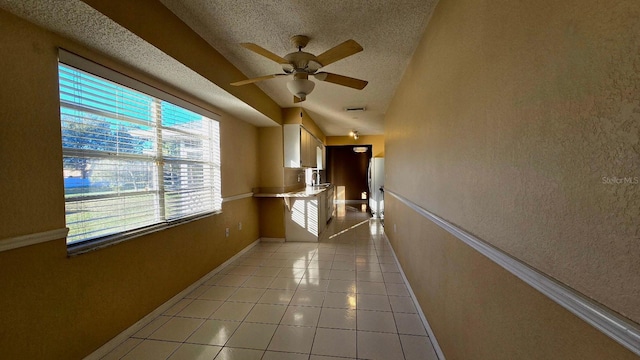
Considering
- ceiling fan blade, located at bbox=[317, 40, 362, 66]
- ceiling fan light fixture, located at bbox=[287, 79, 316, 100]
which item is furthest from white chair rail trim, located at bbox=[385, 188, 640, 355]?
ceiling fan light fixture, located at bbox=[287, 79, 316, 100]

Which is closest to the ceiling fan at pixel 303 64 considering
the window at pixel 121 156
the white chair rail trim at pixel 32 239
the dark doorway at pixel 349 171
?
the window at pixel 121 156

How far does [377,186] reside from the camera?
685 cm

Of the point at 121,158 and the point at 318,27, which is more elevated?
the point at 318,27

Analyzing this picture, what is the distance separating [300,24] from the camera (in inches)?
78.6

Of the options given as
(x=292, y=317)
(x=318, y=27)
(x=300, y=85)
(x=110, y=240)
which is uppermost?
(x=318, y=27)

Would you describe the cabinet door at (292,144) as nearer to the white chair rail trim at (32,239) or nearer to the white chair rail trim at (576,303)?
the white chair rail trim at (32,239)

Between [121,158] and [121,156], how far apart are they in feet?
0.05

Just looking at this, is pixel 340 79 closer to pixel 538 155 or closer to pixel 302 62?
pixel 302 62

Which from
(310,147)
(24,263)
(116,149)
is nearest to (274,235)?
(310,147)

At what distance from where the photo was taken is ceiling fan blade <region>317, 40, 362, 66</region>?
1726 mm

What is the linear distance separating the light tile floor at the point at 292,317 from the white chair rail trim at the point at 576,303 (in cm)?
122

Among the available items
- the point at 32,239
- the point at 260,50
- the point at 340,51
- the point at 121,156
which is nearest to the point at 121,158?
the point at 121,156

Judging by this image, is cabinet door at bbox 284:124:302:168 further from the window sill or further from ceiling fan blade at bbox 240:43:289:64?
ceiling fan blade at bbox 240:43:289:64

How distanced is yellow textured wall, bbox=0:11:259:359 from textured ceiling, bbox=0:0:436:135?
0.20 metres
